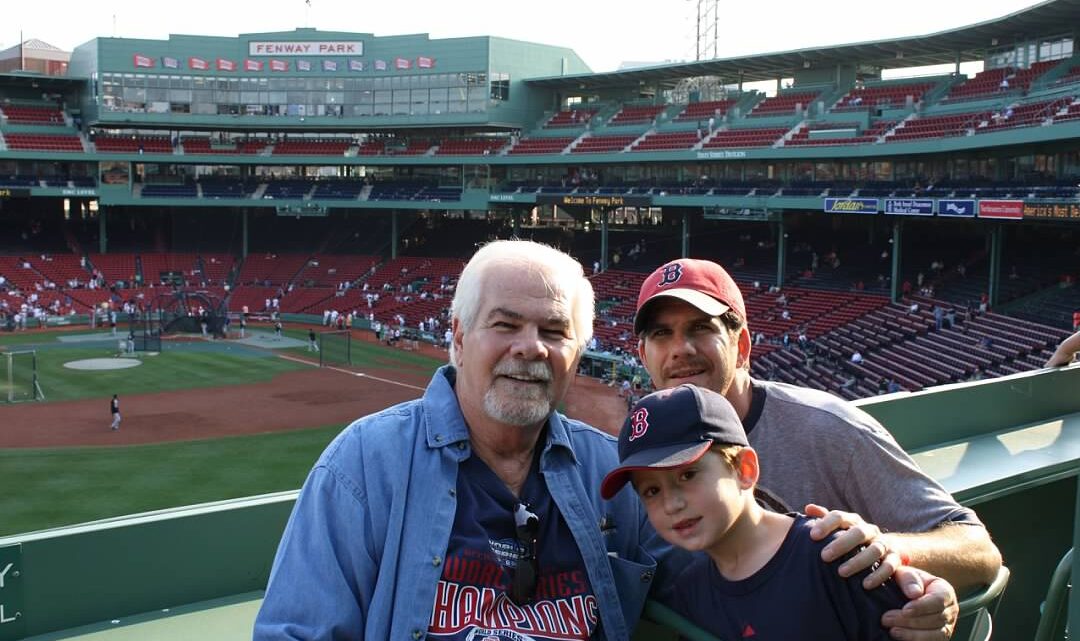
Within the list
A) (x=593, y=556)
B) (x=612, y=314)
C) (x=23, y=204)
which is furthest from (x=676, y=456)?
(x=23, y=204)

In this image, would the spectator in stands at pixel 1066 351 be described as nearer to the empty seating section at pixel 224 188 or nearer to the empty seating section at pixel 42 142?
the empty seating section at pixel 224 188

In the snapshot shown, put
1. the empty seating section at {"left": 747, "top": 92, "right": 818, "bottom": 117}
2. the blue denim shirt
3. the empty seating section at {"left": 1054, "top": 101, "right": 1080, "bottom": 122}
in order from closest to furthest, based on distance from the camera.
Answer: the blue denim shirt → the empty seating section at {"left": 1054, "top": 101, "right": 1080, "bottom": 122} → the empty seating section at {"left": 747, "top": 92, "right": 818, "bottom": 117}

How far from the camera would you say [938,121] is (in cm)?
3947

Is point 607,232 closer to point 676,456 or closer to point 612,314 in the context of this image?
point 612,314

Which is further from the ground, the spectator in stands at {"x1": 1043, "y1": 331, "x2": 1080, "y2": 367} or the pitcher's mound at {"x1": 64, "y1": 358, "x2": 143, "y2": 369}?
the spectator in stands at {"x1": 1043, "y1": 331, "x2": 1080, "y2": 367}

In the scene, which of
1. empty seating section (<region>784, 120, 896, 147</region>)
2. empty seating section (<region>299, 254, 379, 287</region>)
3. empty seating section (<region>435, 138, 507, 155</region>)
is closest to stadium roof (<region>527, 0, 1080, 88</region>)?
empty seating section (<region>784, 120, 896, 147</region>)

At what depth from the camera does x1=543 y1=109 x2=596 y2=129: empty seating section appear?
192ft

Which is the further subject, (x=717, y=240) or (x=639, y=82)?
(x=639, y=82)

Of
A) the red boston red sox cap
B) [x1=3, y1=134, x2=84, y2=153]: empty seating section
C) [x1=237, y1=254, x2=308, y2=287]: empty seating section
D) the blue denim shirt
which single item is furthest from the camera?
[x1=3, y1=134, x2=84, y2=153]: empty seating section

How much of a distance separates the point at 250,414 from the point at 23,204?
1569 inches

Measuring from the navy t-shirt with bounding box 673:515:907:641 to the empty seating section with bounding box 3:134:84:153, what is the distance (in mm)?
63124

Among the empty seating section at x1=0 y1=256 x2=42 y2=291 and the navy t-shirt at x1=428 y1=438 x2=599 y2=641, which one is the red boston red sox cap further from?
the empty seating section at x1=0 y1=256 x2=42 y2=291

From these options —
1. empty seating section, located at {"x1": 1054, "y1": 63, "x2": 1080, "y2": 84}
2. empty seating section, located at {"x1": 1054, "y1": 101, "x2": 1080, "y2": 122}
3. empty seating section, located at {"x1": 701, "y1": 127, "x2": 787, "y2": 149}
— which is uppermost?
empty seating section, located at {"x1": 1054, "y1": 63, "x2": 1080, "y2": 84}

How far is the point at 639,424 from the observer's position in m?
2.73
